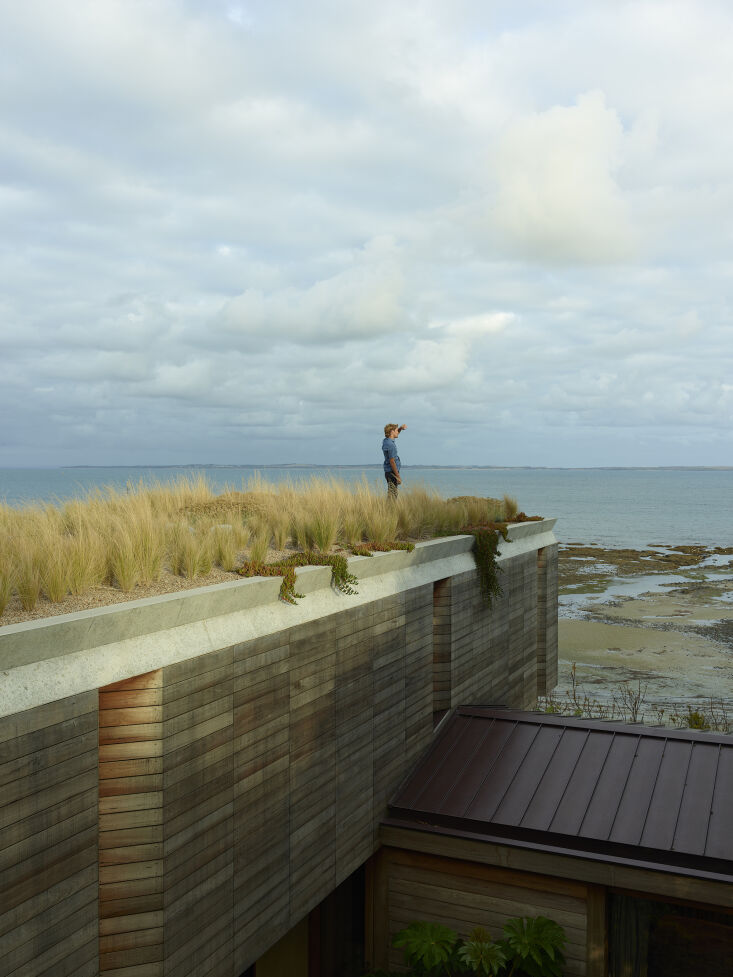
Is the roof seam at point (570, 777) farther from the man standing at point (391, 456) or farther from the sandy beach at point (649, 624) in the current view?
the sandy beach at point (649, 624)

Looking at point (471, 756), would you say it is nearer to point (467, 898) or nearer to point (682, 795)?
point (467, 898)

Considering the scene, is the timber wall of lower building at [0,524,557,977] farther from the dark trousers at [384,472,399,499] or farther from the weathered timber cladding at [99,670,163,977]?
the dark trousers at [384,472,399,499]

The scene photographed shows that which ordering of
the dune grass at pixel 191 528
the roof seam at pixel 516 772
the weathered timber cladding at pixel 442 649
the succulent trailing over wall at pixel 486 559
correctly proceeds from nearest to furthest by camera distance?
the dune grass at pixel 191 528 < the roof seam at pixel 516 772 < the weathered timber cladding at pixel 442 649 < the succulent trailing over wall at pixel 486 559

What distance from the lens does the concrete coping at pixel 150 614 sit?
149 inches

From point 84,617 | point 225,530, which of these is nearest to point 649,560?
point 225,530

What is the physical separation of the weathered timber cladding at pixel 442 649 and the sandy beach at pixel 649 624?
8776 millimetres

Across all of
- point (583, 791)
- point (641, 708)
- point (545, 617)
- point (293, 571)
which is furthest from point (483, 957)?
point (641, 708)

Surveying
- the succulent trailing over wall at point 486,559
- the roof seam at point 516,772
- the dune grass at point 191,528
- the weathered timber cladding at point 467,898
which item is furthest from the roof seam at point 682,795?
the dune grass at point 191,528

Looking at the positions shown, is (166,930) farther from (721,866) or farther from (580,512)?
(580,512)

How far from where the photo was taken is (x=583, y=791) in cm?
732

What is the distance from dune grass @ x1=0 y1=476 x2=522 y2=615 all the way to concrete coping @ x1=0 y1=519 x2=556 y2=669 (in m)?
0.70

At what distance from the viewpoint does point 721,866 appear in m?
6.18

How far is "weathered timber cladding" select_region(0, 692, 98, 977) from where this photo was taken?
3.64 m

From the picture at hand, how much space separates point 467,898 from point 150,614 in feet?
14.8
